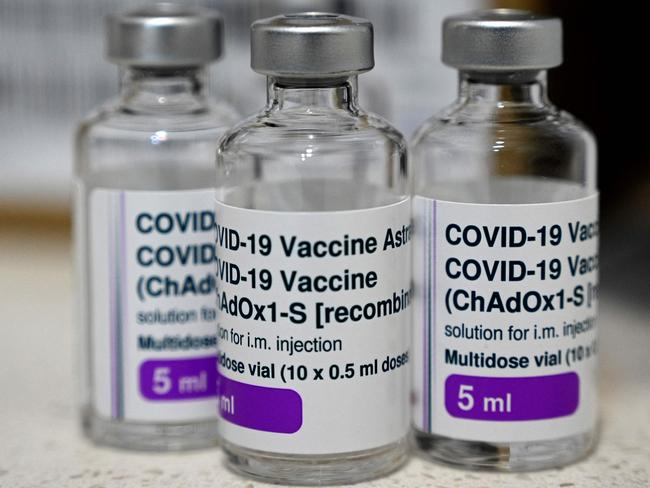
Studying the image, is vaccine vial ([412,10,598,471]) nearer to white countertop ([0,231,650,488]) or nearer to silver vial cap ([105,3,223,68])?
white countertop ([0,231,650,488])

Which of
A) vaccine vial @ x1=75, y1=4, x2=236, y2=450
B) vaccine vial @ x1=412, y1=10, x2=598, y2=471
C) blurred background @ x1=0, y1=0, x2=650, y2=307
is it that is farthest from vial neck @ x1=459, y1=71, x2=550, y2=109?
blurred background @ x1=0, y1=0, x2=650, y2=307

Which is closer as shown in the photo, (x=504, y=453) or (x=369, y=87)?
(x=504, y=453)

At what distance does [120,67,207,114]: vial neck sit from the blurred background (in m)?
0.30

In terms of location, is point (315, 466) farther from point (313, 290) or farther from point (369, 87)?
point (369, 87)

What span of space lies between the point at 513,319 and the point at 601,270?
1.37 feet

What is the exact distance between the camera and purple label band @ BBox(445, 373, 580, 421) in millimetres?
608

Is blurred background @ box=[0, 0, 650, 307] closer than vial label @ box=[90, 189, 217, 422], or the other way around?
vial label @ box=[90, 189, 217, 422]

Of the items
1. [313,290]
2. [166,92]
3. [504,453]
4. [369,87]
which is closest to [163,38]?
[166,92]

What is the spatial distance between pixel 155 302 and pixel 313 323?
0.35ft

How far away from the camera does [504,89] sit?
62 centimetres

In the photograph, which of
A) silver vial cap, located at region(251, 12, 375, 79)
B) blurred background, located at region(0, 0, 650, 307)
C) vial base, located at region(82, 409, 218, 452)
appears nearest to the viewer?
silver vial cap, located at region(251, 12, 375, 79)

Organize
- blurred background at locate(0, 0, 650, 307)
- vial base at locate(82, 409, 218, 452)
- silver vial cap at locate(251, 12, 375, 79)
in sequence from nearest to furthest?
silver vial cap at locate(251, 12, 375, 79) < vial base at locate(82, 409, 218, 452) < blurred background at locate(0, 0, 650, 307)

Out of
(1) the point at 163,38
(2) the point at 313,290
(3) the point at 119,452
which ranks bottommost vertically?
(3) the point at 119,452

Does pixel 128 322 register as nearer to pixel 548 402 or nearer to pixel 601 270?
pixel 548 402
